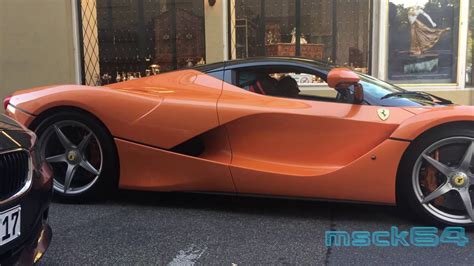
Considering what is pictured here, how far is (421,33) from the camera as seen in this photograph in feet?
28.6

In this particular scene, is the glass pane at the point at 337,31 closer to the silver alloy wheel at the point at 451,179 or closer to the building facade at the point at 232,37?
the building facade at the point at 232,37

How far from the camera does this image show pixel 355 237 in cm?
360

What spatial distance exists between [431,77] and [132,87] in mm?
6103

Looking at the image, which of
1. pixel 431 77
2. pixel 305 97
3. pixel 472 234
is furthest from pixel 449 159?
pixel 431 77

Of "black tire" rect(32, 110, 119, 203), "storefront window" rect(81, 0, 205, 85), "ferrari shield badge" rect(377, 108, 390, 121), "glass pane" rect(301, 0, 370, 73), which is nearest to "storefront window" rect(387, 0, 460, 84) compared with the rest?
"glass pane" rect(301, 0, 370, 73)

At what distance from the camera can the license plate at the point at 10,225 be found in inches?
90.6

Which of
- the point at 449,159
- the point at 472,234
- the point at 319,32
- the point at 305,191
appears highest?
the point at 319,32

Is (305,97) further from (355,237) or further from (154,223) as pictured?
(154,223)

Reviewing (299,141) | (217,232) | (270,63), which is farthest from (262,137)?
(217,232)

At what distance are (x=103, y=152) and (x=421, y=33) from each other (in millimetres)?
6463

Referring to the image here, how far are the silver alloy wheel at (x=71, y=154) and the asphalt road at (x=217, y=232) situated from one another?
20 centimetres

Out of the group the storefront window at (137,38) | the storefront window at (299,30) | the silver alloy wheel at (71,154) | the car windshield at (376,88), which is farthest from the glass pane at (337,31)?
the silver alloy wheel at (71,154)

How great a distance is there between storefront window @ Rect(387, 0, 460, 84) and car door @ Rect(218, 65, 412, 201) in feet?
17.4

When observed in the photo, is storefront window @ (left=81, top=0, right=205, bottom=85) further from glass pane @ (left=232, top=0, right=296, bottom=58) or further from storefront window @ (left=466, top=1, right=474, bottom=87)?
storefront window @ (left=466, top=1, right=474, bottom=87)
